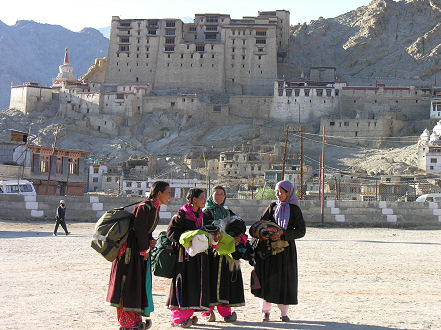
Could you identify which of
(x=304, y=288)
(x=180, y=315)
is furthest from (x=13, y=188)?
(x=180, y=315)

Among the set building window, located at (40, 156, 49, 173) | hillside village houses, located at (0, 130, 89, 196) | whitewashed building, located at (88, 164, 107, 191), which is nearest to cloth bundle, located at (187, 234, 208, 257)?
hillside village houses, located at (0, 130, 89, 196)

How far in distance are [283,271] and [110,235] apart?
6.58 ft

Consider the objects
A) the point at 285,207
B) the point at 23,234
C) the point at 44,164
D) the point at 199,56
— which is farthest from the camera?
the point at 199,56

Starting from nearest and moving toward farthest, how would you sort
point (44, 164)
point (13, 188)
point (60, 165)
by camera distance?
1. point (13, 188)
2. point (44, 164)
3. point (60, 165)

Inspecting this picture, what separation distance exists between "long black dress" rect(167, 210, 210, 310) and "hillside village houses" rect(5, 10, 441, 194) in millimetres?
48030

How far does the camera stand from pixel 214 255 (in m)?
7.41

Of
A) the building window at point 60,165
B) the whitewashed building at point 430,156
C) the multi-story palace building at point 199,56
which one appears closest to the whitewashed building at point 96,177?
the building window at point 60,165

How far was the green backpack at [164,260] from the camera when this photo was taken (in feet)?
23.4

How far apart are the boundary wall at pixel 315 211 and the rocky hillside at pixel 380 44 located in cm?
4835

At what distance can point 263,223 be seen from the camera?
7.45m

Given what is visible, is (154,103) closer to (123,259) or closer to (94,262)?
(94,262)

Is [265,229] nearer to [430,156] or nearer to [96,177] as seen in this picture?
[96,177]

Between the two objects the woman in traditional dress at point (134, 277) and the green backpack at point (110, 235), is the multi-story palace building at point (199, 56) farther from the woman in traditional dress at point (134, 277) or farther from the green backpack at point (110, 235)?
the green backpack at point (110, 235)

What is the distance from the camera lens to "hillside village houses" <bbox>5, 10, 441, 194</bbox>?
58.1 m
